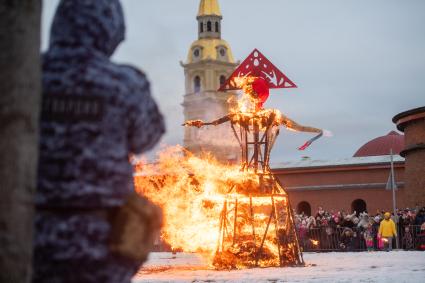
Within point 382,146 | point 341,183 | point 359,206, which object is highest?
point 382,146

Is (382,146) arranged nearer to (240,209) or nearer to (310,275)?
(240,209)

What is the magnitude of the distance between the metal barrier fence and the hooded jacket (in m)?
23.1

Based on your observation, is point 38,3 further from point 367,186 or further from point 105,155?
point 367,186

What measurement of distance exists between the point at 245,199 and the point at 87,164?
13.6m

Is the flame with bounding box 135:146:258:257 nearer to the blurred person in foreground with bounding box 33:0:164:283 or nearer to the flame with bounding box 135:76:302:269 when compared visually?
the flame with bounding box 135:76:302:269

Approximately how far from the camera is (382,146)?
52781 millimetres

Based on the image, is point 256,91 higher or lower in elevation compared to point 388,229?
higher

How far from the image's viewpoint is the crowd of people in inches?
1007

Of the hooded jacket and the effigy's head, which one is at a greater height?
the effigy's head

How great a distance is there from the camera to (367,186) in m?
41.2

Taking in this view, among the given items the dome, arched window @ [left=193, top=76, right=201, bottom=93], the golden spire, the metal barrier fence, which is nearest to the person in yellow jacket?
the metal barrier fence

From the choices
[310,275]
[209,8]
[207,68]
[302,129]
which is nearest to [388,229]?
[302,129]

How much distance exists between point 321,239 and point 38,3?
2600 centimetres

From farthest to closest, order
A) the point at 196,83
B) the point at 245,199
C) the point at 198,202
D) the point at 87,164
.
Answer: the point at 196,83 → the point at 198,202 → the point at 245,199 → the point at 87,164
